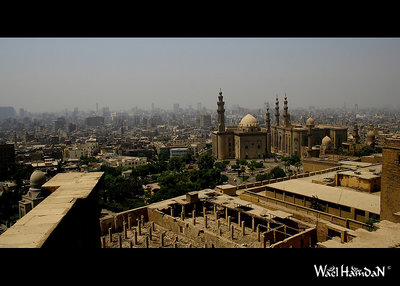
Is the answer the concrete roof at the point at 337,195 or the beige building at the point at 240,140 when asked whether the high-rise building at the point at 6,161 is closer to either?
the beige building at the point at 240,140

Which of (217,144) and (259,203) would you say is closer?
(259,203)

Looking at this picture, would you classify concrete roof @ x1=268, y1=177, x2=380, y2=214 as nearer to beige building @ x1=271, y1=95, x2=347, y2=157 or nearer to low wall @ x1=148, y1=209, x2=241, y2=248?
low wall @ x1=148, y1=209, x2=241, y2=248

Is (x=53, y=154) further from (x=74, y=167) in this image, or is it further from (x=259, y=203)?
(x=259, y=203)

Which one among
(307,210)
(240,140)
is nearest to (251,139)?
(240,140)

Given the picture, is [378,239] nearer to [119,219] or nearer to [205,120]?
[119,219]
